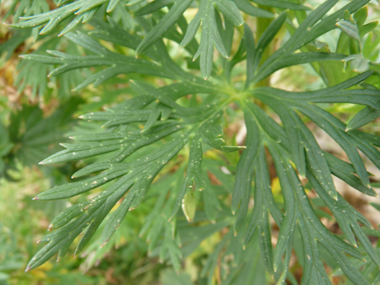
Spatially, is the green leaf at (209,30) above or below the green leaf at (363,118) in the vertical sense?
above

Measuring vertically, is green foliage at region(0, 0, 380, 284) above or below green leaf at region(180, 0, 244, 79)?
below

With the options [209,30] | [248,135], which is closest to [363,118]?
[248,135]

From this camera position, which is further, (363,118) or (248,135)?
(248,135)

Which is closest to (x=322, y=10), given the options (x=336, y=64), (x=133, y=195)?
(x=336, y=64)

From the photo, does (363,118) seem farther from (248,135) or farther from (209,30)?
(209,30)

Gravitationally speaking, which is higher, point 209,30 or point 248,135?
point 209,30

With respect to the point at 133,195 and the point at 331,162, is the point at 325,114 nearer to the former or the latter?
the point at 331,162

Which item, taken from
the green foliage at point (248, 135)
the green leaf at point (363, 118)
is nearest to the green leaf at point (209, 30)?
the green foliage at point (248, 135)

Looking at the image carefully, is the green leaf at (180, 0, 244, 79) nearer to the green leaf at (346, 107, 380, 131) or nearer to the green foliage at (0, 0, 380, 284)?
the green foliage at (0, 0, 380, 284)

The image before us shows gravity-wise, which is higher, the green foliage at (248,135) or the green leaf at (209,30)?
the green leaf at (209,30)

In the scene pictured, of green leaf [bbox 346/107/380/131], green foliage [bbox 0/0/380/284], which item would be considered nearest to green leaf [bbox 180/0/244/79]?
green foliage [bbox 0/0/380/284]

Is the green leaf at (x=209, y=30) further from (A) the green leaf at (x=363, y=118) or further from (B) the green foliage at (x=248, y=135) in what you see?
(A) the green leaf at (x=363, y=118)
